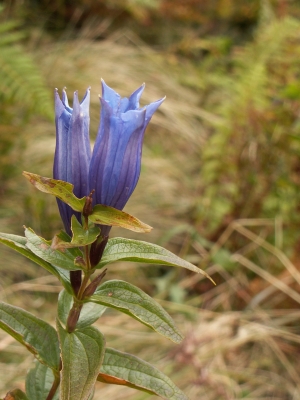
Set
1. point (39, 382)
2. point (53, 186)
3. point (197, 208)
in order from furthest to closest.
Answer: point (197, 208)
point (39, 382)
point (53, 186)

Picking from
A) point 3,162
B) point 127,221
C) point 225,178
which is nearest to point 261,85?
point 225,178

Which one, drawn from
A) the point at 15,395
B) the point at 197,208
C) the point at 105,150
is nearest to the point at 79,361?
the point at 15,395

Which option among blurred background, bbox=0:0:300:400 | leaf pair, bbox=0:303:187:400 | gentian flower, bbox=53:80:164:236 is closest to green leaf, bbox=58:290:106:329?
leaf pair, bbox=0:303:187:400

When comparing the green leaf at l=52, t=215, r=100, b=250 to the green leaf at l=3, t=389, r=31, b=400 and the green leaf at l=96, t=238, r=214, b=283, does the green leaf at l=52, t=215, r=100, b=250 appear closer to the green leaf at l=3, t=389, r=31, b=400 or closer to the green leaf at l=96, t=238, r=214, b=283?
the green leaf at l=96, t=238, r=214, b=283

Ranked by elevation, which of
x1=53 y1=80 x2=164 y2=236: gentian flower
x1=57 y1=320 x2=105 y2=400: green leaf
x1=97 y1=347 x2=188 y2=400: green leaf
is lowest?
x1=97 y1=347 x2=188 y2=400: green leaf

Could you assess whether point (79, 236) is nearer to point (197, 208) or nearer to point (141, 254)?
point (141, 254)
